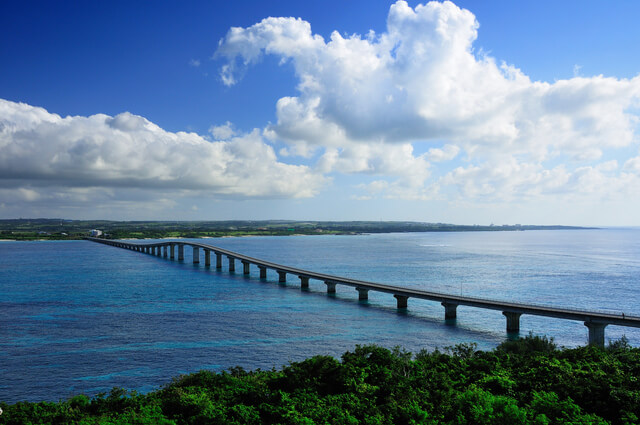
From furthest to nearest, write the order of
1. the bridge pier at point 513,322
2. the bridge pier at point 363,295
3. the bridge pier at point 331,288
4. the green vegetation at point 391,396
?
the bridge pier at point 331,288
the bridge pier at point 363,295
the bridge pier at point 513,322
the green vegetation at point 391,396

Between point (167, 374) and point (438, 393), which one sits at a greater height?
point (438, 393)

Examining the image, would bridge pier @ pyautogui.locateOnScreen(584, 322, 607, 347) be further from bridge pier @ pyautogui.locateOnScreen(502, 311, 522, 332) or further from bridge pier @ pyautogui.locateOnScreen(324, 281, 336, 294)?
bridge pier @ pyautogui.locateOnScreen(324, 281, 336, 294)

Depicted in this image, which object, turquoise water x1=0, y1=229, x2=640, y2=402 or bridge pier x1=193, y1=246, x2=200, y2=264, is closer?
turquoise water x1=0, y1=229, x2=640, y2=402

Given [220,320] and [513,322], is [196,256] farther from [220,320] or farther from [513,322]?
[513,322]

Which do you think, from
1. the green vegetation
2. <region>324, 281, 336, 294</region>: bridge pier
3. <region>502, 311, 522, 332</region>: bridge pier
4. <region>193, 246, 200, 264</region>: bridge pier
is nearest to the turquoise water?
<region>502, 311, 522, 332</region>: bridge pier

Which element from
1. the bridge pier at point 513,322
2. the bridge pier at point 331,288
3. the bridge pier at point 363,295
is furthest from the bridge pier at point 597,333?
the bridge pier at point 331,288

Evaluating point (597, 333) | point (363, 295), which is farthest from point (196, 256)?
point (597, 333)

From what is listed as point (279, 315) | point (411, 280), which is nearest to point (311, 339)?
point (279, 315)

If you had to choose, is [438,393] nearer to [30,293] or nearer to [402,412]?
[402,412]

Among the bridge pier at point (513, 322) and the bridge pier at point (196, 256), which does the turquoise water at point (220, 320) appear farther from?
the bridge pier at point (196, 256)
